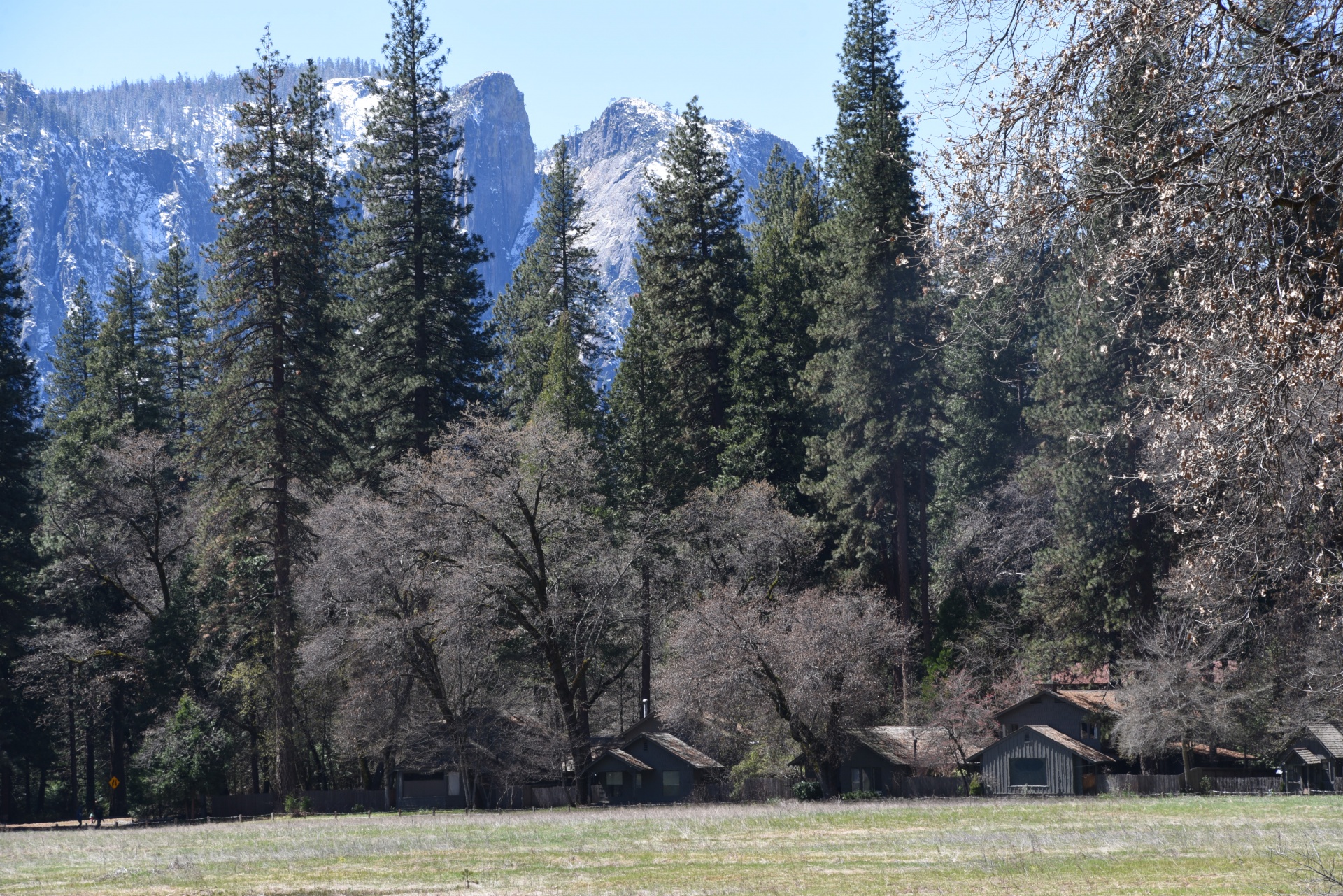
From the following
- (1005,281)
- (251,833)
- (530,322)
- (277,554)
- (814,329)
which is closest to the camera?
(1005,281)

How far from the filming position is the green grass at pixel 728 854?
50.8ft

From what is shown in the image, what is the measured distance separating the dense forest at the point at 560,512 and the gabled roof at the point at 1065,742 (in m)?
1.64

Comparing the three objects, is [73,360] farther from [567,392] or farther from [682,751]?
[682,751]

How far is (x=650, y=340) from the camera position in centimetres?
5797

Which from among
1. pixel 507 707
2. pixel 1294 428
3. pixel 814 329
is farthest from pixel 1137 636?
pixel 1294 428

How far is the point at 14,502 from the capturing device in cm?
4538

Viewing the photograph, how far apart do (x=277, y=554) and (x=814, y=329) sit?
24.0 m

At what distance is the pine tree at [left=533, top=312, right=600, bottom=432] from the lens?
50.4 meters

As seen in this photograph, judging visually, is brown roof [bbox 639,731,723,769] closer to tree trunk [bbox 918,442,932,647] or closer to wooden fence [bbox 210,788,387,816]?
tree trunk [bbox 918,442,932,647]

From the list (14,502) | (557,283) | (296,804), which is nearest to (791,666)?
(296,804)

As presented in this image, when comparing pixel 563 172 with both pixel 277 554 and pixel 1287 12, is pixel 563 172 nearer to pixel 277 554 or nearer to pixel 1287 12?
pixel 277 554

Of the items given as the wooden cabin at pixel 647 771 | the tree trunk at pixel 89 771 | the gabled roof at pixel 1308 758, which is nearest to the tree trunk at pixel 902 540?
the wooden cabin at pixel 647 771

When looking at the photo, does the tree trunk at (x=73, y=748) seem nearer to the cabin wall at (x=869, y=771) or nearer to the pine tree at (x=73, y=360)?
the pine tree at (x=73, y=360)

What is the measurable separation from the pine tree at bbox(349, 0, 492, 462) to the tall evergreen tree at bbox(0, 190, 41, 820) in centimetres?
1262
